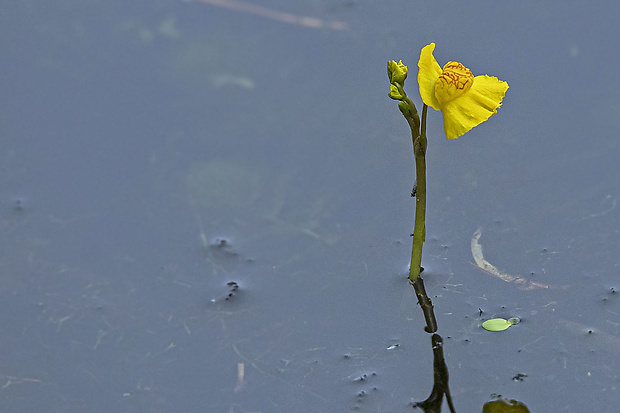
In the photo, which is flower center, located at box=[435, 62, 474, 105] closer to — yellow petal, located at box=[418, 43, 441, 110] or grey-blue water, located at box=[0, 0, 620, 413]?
yellow petal, located at box=[418, 43, 441, 110]

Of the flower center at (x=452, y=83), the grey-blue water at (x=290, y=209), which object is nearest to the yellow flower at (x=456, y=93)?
the flower center at (x=452, y=83)

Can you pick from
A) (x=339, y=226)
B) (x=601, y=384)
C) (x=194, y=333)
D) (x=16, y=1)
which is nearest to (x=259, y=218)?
(x=339, y=226)

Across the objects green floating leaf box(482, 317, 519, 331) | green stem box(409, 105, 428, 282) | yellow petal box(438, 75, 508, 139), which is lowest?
green floating leaf box(482, 317, 519, 331)

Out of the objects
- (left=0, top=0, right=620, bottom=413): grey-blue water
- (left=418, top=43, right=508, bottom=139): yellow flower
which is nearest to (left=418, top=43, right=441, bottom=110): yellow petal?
(left=418, top=43, right=508, bottom=139): yellow flower

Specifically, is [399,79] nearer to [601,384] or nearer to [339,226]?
[339,226]

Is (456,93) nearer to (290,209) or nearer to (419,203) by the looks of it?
(419,203)

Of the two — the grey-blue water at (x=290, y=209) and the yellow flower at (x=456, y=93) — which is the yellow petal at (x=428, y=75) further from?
the grey-blue water at (x=290, y=209)
